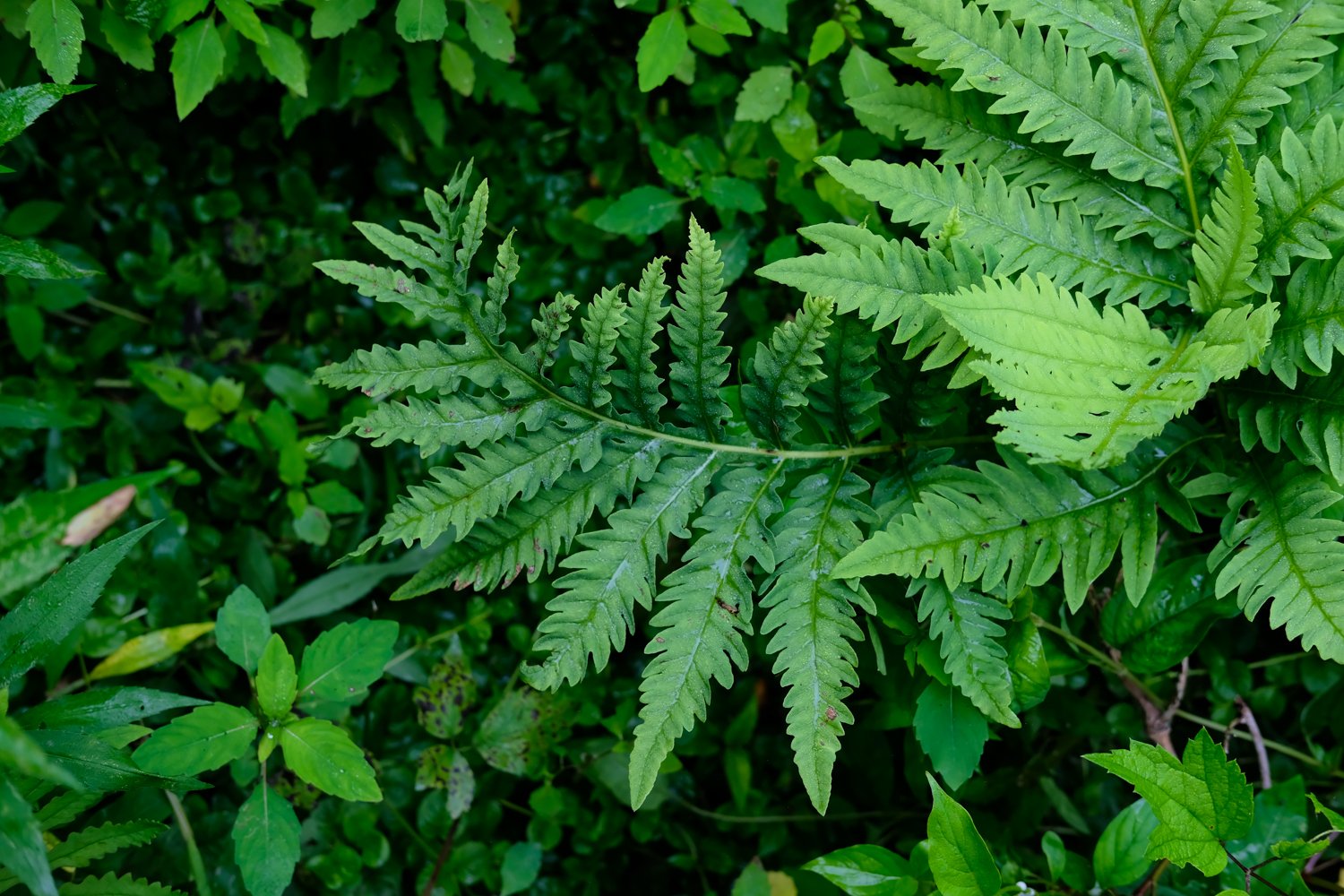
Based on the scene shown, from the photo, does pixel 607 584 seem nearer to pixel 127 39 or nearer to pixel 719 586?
pixel 719 586

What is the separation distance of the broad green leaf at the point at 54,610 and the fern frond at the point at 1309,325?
208cm

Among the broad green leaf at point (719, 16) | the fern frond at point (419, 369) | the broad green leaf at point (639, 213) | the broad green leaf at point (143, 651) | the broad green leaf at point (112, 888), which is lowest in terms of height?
the broad green leaf at point (112, 888)

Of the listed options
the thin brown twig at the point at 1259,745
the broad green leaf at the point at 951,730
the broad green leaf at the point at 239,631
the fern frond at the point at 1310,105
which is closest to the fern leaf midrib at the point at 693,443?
the broad green leaf at the point at 951,730

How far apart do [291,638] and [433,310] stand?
1216 millimetres

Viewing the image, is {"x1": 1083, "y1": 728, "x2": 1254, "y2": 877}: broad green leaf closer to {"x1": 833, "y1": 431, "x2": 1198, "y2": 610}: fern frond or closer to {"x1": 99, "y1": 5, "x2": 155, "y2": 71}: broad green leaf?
{"x1": 833, "y1": 431, "x2": 1198, "y2": 610}: fern frond

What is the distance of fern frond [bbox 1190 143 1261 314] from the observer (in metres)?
1.63

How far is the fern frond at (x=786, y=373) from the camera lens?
170 cm

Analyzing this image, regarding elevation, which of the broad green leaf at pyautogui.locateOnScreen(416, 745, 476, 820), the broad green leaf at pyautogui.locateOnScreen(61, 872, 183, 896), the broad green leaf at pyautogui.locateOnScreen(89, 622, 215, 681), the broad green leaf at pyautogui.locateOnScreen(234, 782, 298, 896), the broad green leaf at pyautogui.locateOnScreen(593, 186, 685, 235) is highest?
the broad green leaf at pyautogui.locateOnScreen(593, 186, 685, 235)

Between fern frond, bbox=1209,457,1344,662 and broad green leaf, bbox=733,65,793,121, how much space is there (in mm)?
1359

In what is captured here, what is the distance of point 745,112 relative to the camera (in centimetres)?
238

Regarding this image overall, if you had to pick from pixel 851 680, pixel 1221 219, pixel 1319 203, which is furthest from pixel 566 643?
pixel 1319 203

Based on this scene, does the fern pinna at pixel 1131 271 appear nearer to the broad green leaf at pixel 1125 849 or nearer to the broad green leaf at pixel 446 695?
the broad green leaf at pixel 1125 849

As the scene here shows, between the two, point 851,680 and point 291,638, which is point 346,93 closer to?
point 291,638

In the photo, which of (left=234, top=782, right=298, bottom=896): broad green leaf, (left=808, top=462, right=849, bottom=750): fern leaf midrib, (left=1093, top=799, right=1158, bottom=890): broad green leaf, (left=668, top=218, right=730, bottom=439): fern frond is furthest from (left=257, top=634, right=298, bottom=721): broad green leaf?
(left=1093, top=799, right=1158, bottom=890): broad green leaf
